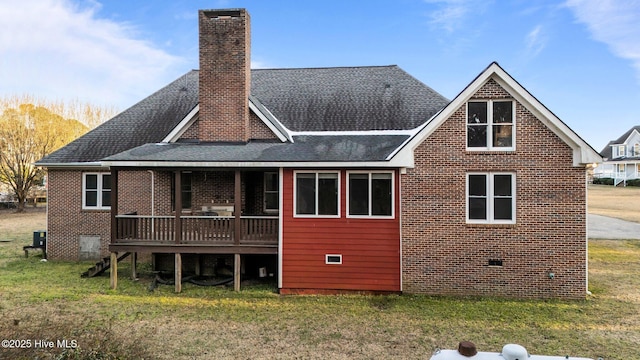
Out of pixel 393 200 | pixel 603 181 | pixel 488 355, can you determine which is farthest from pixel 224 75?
pixel 603 181

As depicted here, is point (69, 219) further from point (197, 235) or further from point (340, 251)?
point (340, 251)

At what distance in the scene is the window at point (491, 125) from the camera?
1002 centimetres

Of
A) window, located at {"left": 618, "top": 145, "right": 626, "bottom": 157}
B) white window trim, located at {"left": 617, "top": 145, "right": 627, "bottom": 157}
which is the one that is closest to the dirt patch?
white window trim, located at {"left": 617, "top": 145, "right": 627, "bottom": 157}

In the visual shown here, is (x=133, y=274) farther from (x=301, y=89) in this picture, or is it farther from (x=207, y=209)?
(x=301, y=89)

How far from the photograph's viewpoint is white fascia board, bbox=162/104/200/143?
41.0ft

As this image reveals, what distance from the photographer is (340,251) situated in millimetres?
10359

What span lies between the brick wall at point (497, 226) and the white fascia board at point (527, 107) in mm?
169

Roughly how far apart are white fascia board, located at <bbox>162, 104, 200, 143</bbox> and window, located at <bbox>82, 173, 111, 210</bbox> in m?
3.68

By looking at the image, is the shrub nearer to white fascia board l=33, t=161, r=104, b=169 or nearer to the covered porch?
the covered porch

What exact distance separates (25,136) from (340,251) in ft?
108

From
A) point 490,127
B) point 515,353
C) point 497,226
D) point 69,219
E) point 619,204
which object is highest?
point 490,127

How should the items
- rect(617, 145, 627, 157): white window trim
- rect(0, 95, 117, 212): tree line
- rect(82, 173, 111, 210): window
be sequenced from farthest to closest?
1. rect(617, 145, 627, 157): white window trim
2. rect(0, 95, 117, 212): tree line
3. rect(82, 173, 111, 210): window

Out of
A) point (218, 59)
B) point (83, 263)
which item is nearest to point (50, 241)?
point (83, 263)

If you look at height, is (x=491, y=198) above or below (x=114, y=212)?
above
